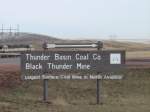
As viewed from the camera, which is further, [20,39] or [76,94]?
[20,39]

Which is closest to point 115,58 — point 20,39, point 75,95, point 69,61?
point 69,61

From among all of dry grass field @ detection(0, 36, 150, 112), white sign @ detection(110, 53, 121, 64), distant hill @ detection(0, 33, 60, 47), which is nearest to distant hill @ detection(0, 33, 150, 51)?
distant hill @ detection(0, 33, 60, 47)

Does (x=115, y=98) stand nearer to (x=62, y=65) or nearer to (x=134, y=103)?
(x=134, y=103)

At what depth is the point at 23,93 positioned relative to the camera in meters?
20.0

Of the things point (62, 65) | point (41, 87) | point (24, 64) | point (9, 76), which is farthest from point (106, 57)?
point (9, 76)

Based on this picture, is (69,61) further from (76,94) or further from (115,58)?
(76,94)

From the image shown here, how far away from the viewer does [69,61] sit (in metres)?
17.8

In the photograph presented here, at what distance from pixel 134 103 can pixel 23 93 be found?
14.5 feet

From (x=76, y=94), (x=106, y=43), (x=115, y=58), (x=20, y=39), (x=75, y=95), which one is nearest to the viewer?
(x=115, y=58)

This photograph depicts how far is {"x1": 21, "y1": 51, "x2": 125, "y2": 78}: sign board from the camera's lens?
57.7 ft

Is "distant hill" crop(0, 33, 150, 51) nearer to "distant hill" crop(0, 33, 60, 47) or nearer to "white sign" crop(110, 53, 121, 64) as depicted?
"distant hill" crop(0, 33, 60, 47)

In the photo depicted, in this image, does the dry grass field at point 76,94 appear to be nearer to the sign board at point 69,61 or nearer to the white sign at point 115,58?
the sign board at point 69,61

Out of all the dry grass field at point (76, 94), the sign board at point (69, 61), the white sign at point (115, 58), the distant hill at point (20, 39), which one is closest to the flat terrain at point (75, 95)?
the dry grass field at point (76, 94)

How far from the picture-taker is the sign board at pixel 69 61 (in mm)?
17578
